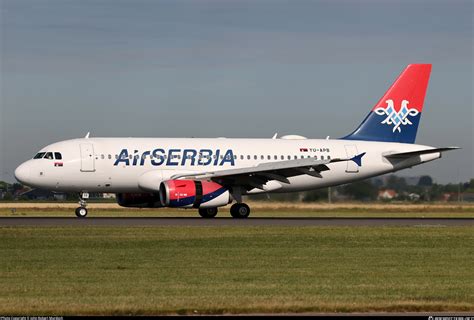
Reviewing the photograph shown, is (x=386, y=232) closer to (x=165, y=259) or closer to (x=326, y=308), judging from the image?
(x=165, y=259)

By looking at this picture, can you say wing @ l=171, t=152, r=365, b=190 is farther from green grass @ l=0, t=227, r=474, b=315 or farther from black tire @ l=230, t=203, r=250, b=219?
green grass @ l=0, t=227, r=474, b=315

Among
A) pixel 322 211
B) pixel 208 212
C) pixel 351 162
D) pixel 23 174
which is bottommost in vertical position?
pixel 322 211

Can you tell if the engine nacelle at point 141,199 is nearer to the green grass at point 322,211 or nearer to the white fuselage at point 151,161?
the white fuselage at point 151,161

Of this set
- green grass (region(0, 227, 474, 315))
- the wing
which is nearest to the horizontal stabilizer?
the wing

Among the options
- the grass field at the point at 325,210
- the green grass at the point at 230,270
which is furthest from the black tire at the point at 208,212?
the green grass at the point at 230,270

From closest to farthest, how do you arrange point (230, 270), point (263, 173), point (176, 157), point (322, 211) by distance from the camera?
point (230, 270) → point (263, 173) → point (176, 157) → point (322, 211)

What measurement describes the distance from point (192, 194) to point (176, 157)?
4290mm

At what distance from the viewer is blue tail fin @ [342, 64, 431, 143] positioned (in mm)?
52594

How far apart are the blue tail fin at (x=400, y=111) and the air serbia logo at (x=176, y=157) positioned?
803 cm

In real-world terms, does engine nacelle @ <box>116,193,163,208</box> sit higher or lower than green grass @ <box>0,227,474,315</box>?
higher

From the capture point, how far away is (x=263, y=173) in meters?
45.7

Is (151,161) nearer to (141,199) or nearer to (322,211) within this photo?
(141,199)

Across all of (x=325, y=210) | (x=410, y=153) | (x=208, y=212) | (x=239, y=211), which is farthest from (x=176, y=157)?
(x=325, y=210)

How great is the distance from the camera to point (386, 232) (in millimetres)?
34562
